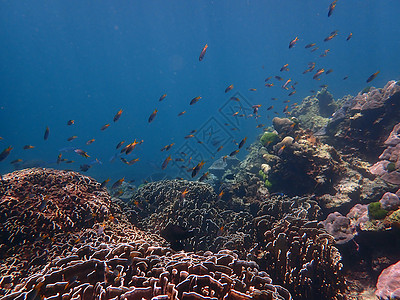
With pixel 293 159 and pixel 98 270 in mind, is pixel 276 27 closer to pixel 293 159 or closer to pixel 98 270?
pixel 293 159

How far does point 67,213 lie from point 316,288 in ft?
20.9

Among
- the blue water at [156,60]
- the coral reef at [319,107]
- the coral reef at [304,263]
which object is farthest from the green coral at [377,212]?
the blue water at [156,60]

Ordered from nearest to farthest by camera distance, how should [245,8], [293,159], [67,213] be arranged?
1. [67,213]
2. [293,159]
3. [245,8]

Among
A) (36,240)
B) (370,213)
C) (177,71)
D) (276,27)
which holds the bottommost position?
(36,240)

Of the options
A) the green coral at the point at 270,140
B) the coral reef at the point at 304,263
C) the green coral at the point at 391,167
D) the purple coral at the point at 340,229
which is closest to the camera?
the coral reef at the point at 304,263

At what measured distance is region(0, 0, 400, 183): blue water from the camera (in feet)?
253

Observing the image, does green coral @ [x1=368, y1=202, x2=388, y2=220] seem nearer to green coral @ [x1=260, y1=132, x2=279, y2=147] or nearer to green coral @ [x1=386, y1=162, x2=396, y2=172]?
green coral @ [x1=386, y1=162, x2=396, y2=172]

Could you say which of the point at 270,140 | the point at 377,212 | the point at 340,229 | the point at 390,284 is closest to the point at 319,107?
the point at 270,140

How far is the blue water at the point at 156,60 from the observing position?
77188mm

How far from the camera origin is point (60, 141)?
4397 inches

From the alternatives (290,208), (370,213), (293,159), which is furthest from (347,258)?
(293,159)

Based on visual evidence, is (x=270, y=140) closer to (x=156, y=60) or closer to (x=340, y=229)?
(x=340, y=229)

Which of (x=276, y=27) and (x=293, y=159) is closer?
(x=293, y=159)

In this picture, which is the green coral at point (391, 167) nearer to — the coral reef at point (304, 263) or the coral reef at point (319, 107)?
the coral reef at point (304, 263)
